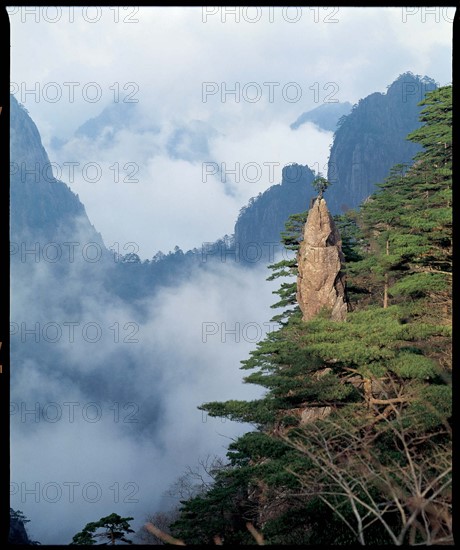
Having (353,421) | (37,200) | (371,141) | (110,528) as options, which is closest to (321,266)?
(110,528)

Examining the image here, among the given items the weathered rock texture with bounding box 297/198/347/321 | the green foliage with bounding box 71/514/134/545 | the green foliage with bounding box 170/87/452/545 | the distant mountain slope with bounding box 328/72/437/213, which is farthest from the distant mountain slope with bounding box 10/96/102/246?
the green foliage with bounding box 170/87/452/545

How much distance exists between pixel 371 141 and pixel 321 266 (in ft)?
108

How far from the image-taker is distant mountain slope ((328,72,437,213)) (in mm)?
53969

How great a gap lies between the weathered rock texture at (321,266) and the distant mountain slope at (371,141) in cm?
2837

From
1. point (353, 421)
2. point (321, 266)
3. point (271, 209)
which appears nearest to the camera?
point (353, 421)

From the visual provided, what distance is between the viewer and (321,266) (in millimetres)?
24547

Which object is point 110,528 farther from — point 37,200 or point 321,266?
point 37,200

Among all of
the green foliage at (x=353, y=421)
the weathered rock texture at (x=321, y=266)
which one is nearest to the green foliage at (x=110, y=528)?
the green foliage at (x=353, y=421)

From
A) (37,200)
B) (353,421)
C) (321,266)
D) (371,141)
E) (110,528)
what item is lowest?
(110,528)

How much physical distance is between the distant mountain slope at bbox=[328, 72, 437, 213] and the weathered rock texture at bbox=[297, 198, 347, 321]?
28366 millimetres
